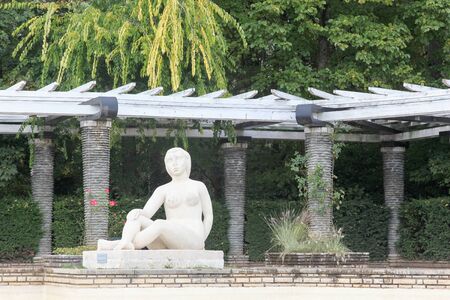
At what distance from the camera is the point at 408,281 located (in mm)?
15719

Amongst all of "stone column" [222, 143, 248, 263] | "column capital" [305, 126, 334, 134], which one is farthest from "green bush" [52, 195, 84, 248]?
"column capital" [305, 126, 334, 134]

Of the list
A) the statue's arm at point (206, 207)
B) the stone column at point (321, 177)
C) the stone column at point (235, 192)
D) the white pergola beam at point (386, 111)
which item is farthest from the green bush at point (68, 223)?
the statue's arm at point (206, 207)

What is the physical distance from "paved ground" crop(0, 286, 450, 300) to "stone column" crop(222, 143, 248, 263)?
9.96 m

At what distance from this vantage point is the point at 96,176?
74.3 ft

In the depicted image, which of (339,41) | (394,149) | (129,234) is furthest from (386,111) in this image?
(129,234)

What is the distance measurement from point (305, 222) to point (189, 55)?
4.45 m

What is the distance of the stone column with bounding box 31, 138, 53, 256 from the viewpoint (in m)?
25.2

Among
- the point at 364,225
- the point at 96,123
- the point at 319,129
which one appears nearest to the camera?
the point at 96,123

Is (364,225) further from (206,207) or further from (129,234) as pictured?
(129,234)

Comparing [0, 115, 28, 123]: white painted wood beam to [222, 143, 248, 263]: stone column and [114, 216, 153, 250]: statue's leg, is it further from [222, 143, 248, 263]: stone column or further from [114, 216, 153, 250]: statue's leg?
[114, 216, 153, 250]: statue's leg

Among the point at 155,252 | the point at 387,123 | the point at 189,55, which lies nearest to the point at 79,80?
the point at 189,55

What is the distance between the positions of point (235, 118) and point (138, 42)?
8.58ft

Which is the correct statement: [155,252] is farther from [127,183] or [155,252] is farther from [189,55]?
[127,183]

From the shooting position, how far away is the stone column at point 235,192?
87.0 feet
